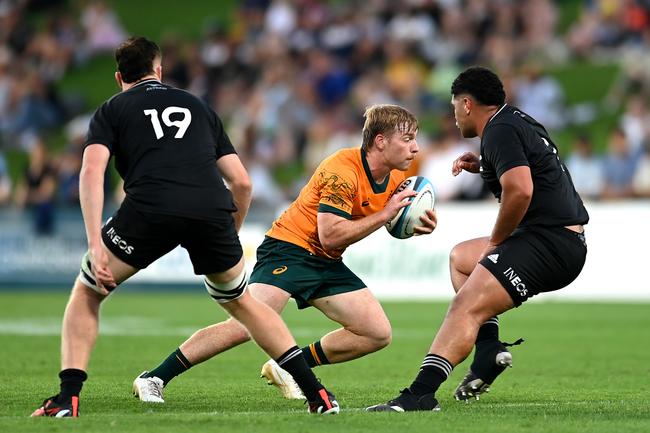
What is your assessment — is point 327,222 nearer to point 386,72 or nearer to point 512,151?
point 512,151

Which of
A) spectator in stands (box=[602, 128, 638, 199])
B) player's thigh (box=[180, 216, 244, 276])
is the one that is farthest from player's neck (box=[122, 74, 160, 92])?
spectator in stands (box=[602, 128, 638, 199])

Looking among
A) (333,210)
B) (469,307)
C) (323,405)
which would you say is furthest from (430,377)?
(333,210)

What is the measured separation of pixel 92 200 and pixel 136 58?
966 mm

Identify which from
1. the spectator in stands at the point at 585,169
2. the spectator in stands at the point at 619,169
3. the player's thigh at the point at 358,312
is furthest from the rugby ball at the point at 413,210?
the spectator in stands at the point at 585,169

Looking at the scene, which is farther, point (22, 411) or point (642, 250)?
point (642, 250)

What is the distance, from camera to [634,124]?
67.3 ft

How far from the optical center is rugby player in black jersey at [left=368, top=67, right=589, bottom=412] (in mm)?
7289

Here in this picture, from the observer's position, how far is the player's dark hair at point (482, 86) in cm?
771

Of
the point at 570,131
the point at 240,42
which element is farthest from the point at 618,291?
the point at 240,42

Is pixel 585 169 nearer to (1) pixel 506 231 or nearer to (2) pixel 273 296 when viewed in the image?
(2) pixel 273 296

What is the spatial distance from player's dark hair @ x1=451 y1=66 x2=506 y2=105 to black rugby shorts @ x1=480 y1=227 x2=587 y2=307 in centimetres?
84

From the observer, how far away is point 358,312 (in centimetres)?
824

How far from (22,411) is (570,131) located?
16733 millimetres

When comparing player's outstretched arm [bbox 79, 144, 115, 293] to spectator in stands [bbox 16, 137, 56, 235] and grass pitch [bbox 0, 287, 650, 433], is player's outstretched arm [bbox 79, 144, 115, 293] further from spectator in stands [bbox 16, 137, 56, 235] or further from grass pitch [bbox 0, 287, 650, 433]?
spectator in stands [bbox 16, 137, 56, 235]
